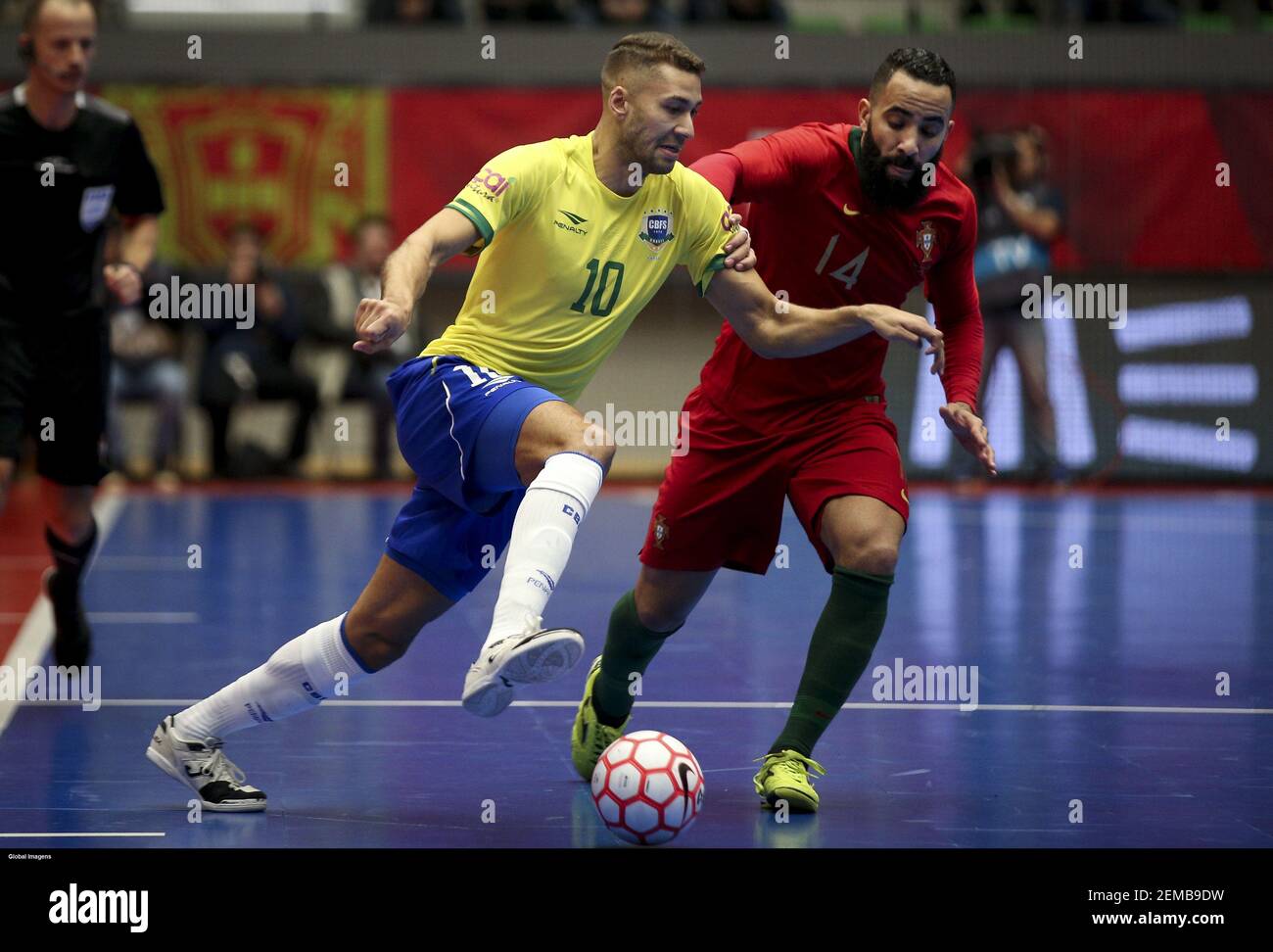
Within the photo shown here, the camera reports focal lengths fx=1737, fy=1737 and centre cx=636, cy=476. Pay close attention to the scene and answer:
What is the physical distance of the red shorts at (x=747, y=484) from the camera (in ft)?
18.1

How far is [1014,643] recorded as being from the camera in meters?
8.23

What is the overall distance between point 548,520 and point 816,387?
150 cm

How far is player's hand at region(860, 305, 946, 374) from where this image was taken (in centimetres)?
500

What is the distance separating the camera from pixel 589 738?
18.7 feet

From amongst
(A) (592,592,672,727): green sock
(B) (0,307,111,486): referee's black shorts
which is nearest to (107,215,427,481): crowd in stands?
(B) (0,307,111,486): referee's black shorts

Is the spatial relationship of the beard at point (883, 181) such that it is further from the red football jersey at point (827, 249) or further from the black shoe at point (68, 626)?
the black shoe at point (68, 626)

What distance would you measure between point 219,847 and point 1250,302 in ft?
44.6

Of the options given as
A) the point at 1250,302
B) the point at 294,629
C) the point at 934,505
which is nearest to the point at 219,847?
the point at 294,629

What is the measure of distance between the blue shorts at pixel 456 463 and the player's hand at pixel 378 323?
0.50 meters

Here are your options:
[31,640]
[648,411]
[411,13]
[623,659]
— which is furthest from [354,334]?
[623,659]

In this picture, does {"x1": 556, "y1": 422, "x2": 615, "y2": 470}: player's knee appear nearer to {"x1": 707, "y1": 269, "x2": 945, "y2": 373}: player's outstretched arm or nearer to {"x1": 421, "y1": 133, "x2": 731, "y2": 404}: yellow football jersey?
{"x1": 421, "y1": 133, "x2": 731, "y2": 404}: yellow football jersey

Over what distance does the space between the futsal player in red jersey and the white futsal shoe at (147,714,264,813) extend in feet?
3.72

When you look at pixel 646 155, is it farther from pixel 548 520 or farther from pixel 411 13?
pixel 411 13
